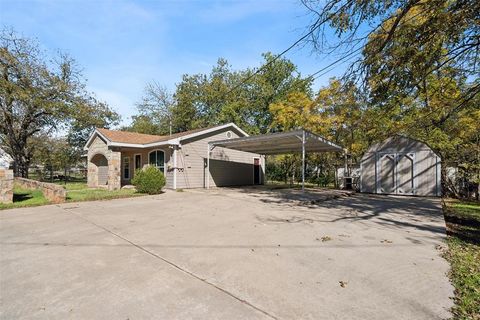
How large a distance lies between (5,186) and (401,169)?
54.7ft

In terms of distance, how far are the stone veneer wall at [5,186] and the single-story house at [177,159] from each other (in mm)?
4998

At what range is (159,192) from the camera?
43.6 feet

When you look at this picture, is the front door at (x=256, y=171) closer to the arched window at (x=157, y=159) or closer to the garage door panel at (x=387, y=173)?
the arched window at (x=157, y=159)

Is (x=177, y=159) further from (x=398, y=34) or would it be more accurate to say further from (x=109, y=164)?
(x=398, y=34)

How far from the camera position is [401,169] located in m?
13.4

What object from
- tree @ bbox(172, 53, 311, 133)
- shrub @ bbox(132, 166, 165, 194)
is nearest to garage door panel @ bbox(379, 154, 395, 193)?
shrub @ bbox(132, 166, 165, 194)

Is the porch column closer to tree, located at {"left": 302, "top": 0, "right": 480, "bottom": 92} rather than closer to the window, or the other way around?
the window

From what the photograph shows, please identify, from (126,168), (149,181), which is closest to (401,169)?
(149,181)

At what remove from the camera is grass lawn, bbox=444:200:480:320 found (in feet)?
8.68

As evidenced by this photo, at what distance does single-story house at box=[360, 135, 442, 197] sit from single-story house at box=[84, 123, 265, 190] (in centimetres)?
783

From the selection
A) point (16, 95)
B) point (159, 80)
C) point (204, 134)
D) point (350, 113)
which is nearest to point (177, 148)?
point (204, 134)

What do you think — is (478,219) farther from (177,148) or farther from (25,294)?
(177,148)

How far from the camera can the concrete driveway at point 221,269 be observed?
259 cm

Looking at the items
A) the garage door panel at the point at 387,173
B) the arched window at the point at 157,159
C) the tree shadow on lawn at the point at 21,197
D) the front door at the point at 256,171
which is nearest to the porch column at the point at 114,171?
the arched window at the point at 157,159
